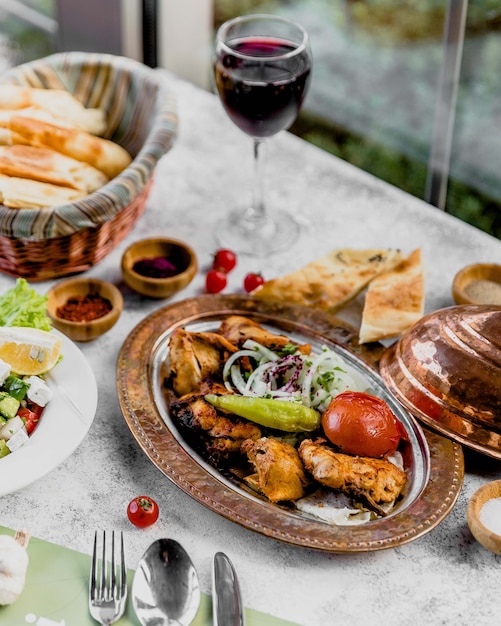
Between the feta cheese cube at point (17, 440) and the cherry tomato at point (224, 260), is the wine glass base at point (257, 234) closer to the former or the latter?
the cherry tomato at point (224, 260)

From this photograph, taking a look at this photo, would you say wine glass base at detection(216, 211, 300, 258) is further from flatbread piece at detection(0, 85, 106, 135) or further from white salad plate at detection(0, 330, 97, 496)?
white salad plate at detection(0, 330, 97, 496)

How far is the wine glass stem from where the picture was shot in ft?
8.00

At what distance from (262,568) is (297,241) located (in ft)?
3.74

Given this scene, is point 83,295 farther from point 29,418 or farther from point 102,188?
point 29,418

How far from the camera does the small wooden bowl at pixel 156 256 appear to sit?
224cm

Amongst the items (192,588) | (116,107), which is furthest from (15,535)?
(116,107)

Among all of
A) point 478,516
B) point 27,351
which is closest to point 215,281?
point 27,351

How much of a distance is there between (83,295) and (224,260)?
400 mm

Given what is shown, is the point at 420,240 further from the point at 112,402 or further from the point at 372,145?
the point at 372,145

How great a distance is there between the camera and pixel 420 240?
Result: 8.39 feet

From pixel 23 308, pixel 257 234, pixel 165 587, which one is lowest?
pixel 257 234

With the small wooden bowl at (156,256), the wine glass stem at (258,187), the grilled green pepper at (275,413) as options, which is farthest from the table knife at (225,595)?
the wine glass stem at (258,187)

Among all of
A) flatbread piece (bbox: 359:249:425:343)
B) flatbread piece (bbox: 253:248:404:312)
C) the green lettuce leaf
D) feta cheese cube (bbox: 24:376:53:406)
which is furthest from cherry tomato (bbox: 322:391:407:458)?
the green lettuce leaf

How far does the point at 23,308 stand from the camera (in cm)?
196
